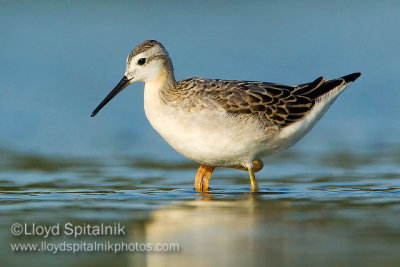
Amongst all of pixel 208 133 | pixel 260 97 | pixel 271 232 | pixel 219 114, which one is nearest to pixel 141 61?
pixel 219 114

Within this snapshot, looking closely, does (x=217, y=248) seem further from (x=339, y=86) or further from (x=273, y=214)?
(x=339, y=86)

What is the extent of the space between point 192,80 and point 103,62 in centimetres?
1297

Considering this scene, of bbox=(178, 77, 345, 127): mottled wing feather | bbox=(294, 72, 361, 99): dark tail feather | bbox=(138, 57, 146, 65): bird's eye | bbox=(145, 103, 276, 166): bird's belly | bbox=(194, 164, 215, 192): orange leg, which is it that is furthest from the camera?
bbox=(294, 72, 361, 99): dark tail feather

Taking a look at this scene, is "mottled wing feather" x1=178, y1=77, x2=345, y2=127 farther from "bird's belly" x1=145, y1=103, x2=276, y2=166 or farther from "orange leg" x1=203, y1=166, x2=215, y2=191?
"orange leg" x1=203, y1=166, x2=215, y2=191

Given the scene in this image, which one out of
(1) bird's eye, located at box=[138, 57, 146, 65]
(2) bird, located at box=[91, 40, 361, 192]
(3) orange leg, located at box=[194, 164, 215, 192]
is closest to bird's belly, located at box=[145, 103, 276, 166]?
(2) bird, located at box=[91, 40, 361, 192]

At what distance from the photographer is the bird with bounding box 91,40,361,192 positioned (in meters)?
12.3

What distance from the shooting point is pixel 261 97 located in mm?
13125

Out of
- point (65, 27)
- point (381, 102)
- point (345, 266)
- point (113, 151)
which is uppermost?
point (65, 27)

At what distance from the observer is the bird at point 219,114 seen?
12.3m

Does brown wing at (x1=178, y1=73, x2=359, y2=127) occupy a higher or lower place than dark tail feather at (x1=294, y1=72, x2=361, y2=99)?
lower

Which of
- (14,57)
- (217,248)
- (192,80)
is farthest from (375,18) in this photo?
(217,248)

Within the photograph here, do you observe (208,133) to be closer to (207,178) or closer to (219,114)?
(219,114)

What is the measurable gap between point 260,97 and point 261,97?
2 centimetres

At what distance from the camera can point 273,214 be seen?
33.9 ft
